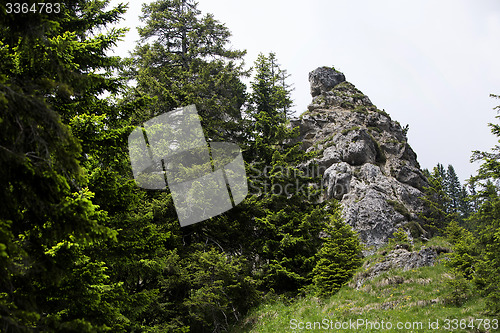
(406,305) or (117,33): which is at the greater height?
(117,33)

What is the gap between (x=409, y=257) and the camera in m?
17.0

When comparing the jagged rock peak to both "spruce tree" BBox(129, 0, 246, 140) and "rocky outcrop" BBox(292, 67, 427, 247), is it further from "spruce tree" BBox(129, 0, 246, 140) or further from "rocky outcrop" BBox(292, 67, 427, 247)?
"spruce tree" BBox(129, 0, 246, 140)

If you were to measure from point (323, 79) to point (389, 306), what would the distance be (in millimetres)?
32895

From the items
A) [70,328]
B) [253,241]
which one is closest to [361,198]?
[253,241]

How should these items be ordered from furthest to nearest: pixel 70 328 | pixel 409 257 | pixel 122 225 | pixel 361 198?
pixel 361 198 < pixel 409 257 < pixel 122 225 < pixel 70 328

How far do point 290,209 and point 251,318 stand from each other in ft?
20.8

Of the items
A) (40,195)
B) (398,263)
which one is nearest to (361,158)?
(398,263)

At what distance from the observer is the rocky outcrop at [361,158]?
26.1 meters

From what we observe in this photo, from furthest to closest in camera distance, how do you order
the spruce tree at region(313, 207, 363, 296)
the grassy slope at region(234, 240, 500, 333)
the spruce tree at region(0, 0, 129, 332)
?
the spruce tree at region(313, 207, 363, 296) → the grassy slope at region(234, 240, 500, 333) → the spruce tree at region(0, 0, 129, 332)

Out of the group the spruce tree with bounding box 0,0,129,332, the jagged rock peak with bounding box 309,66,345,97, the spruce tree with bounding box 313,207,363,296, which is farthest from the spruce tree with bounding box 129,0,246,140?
the jagged rock peak with bounding box 309,66,345,97

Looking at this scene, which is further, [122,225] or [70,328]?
[122,225]

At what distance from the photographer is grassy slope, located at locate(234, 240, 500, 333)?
38.9ft

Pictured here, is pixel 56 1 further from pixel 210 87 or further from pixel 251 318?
pixel 251 318

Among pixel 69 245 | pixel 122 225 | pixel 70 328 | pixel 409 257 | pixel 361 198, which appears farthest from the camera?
pixel 361 198
